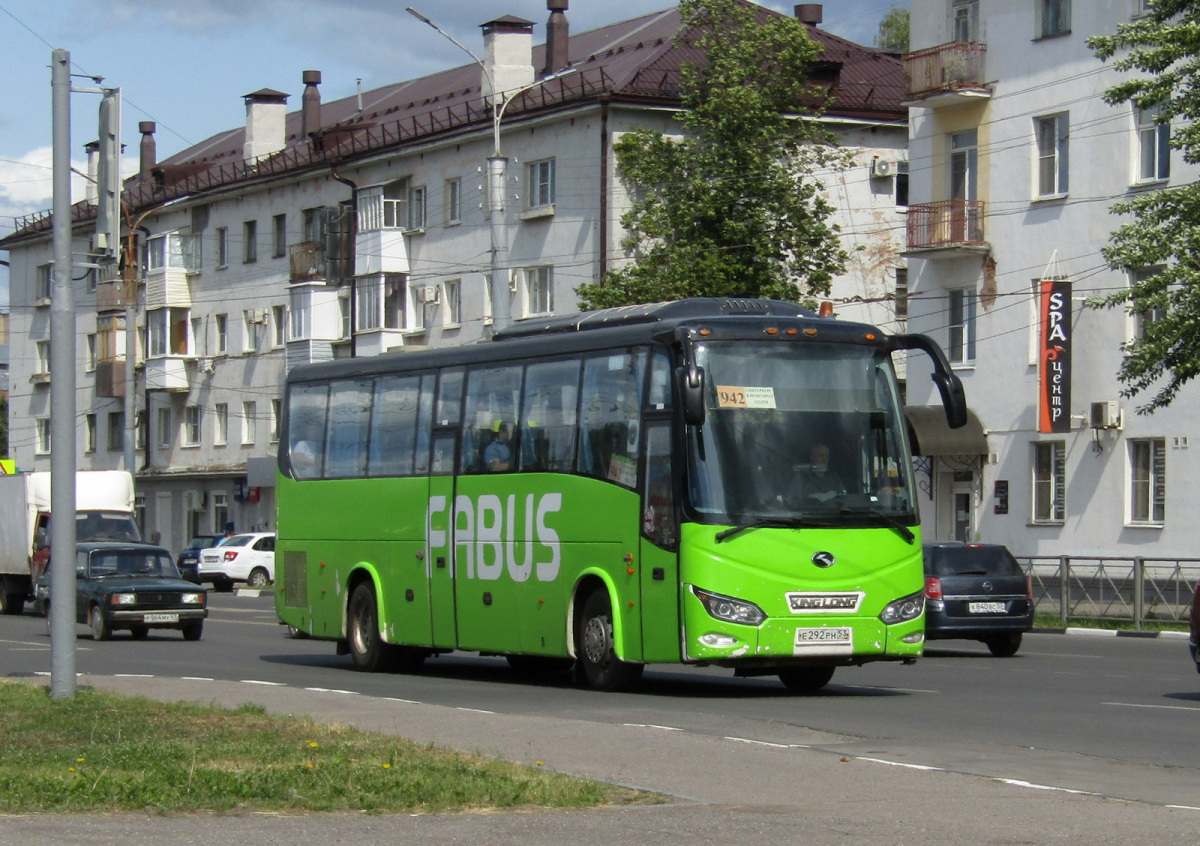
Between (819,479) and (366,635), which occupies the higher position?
(819,479)

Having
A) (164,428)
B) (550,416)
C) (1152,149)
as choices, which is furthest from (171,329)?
(550,416)

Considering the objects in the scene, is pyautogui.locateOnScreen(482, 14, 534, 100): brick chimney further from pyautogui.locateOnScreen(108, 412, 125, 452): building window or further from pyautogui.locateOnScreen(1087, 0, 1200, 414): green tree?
pyautogui.locateOnScreen(1087, 0, 1200, 414): green tree

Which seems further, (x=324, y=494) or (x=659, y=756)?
(x=324, y=494)

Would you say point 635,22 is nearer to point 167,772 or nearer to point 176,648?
point 176,648

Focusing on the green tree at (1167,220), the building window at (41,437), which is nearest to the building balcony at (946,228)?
the green tree at (1167,220)

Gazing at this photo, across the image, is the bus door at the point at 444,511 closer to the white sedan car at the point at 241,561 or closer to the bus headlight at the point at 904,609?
the bus headlight at the point at 904,609

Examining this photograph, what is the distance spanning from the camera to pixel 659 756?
490 inches

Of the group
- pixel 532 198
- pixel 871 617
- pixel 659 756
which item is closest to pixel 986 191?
pixel 532 198

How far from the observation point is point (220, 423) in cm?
7106

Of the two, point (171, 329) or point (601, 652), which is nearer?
point (601, 652)

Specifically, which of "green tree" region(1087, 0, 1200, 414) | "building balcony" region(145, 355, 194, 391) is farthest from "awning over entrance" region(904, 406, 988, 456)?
"building balcony" region(145, 355, 194, 391)

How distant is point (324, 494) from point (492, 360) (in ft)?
12.3

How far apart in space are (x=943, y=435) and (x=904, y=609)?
2627cm

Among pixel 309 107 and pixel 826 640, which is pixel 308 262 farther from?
pixel 826 640
